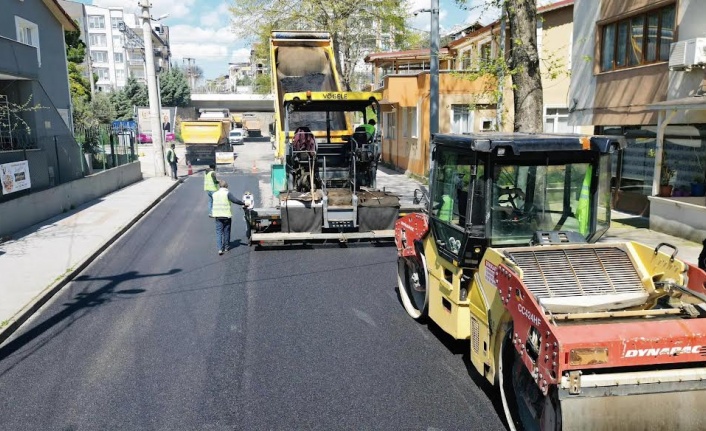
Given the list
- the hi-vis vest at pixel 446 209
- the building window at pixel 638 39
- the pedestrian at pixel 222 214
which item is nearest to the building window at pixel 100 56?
the building window at pixel 638 39

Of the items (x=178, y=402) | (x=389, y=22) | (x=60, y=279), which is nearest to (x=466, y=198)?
(x=178, y=402)

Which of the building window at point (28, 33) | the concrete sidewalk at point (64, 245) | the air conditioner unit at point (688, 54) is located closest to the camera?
the concrete sidewalk at point (64, 245)

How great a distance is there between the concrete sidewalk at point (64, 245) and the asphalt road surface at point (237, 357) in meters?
0.32

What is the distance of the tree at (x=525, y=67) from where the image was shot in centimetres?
1270

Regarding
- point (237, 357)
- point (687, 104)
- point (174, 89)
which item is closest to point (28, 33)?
point (237, 357)

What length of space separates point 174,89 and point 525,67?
61.8 metres

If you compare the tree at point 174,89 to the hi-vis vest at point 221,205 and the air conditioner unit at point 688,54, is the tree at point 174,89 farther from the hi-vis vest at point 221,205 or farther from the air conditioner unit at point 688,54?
the air conditioner unit at point 688,54

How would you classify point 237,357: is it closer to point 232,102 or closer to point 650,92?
point 650,92

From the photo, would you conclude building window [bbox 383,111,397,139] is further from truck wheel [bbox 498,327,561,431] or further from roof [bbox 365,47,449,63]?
truck wheel [bbox 498,327,561,431]

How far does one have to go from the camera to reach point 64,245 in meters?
12.9

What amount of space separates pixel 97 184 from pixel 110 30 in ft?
274

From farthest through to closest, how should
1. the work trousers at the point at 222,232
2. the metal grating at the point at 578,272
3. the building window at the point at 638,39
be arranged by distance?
the building window at the point at 638,39
the work trousers at the point at 222,232
the metal grating at the point at 578,272

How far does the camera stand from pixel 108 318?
8.34 m

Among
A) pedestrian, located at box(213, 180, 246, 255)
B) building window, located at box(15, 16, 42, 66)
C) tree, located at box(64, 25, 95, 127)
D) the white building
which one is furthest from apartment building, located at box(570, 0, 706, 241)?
the white building
